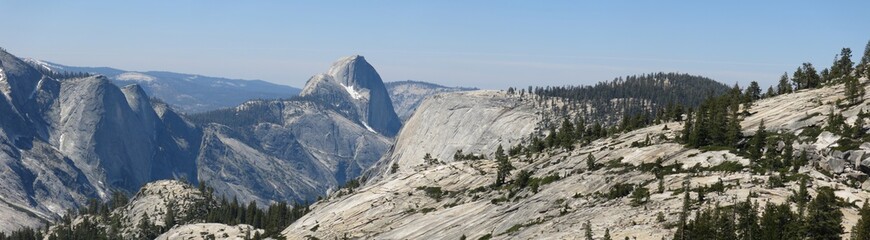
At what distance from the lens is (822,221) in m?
81.6

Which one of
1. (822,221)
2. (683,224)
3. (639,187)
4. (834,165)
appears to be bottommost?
(639,187)

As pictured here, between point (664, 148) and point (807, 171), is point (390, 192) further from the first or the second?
point (807, 171)

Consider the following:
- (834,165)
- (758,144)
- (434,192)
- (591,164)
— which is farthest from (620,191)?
(434,192)

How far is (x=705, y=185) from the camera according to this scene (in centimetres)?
10606

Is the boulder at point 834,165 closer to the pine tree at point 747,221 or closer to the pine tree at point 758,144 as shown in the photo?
the pine tree at point 758,144

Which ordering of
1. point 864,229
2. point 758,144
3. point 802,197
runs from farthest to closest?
point 758,144
point 802,197
point 864,229

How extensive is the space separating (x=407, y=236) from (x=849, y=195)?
245ft

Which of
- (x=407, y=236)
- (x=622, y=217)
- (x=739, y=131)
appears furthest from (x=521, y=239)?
(x=739, y=131)

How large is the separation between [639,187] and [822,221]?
35725mm

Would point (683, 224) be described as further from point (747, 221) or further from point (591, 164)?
point (591, 164)

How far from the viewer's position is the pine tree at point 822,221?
81.4 metres

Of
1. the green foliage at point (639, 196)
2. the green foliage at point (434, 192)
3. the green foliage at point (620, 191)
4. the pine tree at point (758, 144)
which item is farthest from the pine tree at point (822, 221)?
the green foliage at point (434, 192)

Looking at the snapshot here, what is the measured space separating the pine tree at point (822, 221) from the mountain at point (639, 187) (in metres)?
0.79

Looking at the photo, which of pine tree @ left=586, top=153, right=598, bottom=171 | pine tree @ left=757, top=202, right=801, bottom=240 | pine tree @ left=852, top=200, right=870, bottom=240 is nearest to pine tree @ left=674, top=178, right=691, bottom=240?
pine tree @ left=757, top=202, right=801, bottom=240
